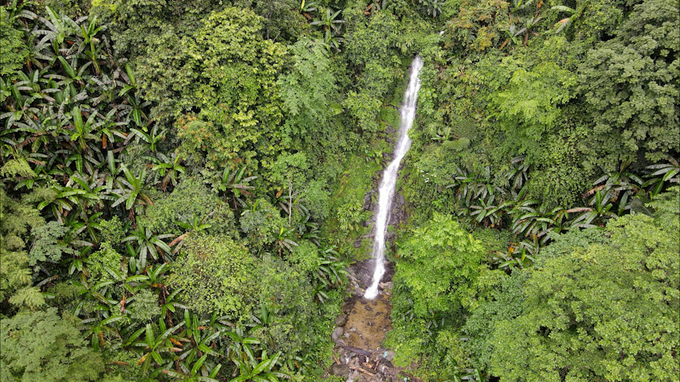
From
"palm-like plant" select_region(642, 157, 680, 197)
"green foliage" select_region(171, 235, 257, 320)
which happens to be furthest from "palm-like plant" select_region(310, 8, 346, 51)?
"palm-like plant" select_region(642, 157, 680, 197)

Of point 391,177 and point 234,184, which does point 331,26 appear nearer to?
point 391,177

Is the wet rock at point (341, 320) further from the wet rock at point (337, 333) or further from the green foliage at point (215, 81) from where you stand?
the green foliage at point (215, 81)

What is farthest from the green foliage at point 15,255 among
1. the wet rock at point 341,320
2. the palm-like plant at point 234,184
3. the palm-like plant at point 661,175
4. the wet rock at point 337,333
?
the palm-like plant at point 661,175

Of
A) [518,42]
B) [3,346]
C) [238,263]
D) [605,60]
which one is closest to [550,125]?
[605,60]

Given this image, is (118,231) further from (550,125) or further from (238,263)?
(550,125)

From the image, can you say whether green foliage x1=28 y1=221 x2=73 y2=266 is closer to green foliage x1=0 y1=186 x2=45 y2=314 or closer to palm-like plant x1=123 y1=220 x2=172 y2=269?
green foliage x1=0 y1=186 x2=45 y2=314

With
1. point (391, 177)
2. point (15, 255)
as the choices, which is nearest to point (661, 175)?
point (391, 177)
